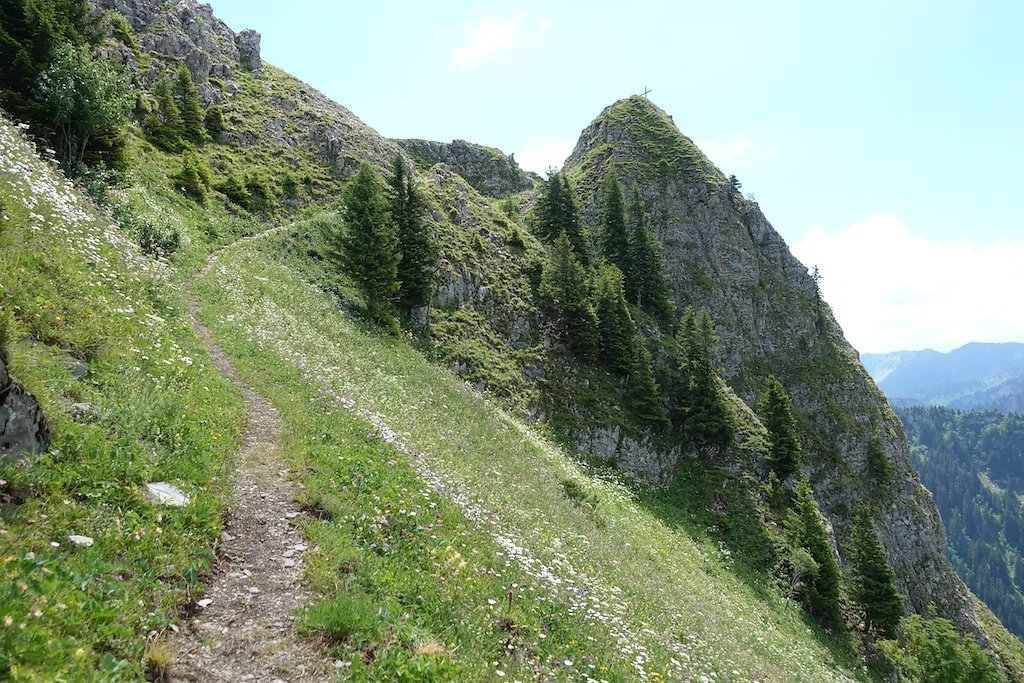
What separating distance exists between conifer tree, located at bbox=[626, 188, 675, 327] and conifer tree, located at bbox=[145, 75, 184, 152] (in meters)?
55.5

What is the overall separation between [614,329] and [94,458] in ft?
160

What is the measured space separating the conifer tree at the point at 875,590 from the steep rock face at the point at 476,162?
90.4 m

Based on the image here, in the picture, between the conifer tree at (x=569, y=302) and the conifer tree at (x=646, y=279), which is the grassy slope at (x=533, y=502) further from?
the conifer tree at (x=646, y=279)

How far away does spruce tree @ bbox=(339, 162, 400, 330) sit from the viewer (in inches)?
1516

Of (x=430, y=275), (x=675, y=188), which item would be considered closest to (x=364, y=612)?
(x=430, y=275)

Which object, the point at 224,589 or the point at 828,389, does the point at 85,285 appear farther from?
the point at 828,389

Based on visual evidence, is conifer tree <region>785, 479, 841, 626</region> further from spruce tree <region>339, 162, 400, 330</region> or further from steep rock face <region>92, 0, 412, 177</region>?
steep rock face <region>92, 0, 412, 177</region>

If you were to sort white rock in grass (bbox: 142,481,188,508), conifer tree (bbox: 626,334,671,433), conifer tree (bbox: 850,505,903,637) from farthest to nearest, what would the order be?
conifer tree (bbox: 626,334,671,433) → conifer tree (bbox: 850,505,903,637) → white rock in grass (bbox: 142,481,188,508)

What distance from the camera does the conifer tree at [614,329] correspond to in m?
53.2

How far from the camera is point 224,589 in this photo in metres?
7.61

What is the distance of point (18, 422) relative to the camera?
6.96 meters

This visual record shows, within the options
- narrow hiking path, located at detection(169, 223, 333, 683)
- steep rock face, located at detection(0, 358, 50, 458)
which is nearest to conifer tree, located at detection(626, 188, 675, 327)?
narrow hiking path, located at detection(169, 223, 333, 683)

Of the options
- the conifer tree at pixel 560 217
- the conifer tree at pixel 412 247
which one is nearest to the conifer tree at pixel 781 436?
the conifer tree at pixel 560 217

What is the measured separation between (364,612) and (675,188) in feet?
351
